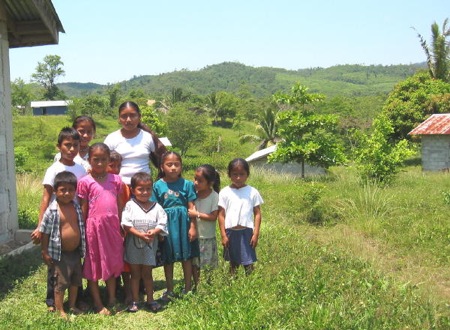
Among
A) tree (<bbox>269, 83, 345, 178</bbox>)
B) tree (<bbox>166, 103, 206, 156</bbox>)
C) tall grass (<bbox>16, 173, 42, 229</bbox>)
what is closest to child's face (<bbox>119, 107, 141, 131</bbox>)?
tall grass (<bbox>16, 173, 42, 229</bbox>)

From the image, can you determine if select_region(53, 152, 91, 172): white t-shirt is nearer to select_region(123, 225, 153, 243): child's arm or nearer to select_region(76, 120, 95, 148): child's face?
select_region(76, 120, 95, 148): child's face

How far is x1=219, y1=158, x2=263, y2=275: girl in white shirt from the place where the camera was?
4.86m

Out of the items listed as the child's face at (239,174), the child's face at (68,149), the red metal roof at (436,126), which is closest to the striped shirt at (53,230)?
the child's face at (68,149)

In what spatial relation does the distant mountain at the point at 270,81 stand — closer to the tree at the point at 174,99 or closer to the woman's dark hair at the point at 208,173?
the tree at the point at 174,99

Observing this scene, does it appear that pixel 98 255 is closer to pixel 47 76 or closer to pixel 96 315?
pixel 96 315

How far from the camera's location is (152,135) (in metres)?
4.95

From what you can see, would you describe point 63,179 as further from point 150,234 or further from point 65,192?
point 150,234

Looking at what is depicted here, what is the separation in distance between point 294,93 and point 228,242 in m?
14.4

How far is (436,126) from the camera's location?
2422 centimetres

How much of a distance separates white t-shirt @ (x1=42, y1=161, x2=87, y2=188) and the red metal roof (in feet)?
71.6

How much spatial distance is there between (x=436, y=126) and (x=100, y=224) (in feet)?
74.8

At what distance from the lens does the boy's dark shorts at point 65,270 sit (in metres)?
4.39

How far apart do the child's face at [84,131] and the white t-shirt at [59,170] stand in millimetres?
355

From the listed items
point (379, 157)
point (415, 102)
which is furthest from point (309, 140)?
point (415, 102)
